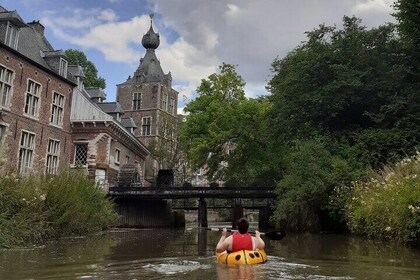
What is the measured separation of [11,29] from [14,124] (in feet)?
16.0

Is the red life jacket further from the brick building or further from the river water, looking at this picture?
the brick building

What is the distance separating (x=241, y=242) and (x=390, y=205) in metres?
6.33

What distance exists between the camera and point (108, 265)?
8.44m

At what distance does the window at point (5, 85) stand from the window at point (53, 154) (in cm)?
458

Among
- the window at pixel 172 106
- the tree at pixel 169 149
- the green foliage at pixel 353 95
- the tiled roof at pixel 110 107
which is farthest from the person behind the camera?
the window at pixel 172 106

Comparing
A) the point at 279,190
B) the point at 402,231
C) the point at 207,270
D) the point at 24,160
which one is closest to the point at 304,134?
the point at 279,190

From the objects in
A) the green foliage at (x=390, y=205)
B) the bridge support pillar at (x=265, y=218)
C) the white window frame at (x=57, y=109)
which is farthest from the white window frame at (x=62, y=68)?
the green foliage at (x=390, y=205)

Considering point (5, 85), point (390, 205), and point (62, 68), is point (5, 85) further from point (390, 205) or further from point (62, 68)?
point (390, 205)

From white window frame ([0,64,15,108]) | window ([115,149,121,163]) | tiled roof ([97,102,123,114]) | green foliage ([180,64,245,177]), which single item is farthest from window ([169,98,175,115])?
white window frame ([0,64,15,108])

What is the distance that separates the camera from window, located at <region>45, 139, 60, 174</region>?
25938 millimetres

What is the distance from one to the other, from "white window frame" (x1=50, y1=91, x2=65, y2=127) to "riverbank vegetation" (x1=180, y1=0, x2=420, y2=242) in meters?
10.5

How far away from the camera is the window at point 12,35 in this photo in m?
22.2

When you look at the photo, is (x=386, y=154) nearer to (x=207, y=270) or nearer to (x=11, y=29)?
(x=207, y=270)

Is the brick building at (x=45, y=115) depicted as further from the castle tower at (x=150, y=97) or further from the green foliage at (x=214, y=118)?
the castle tower at (x=150, y=97)
